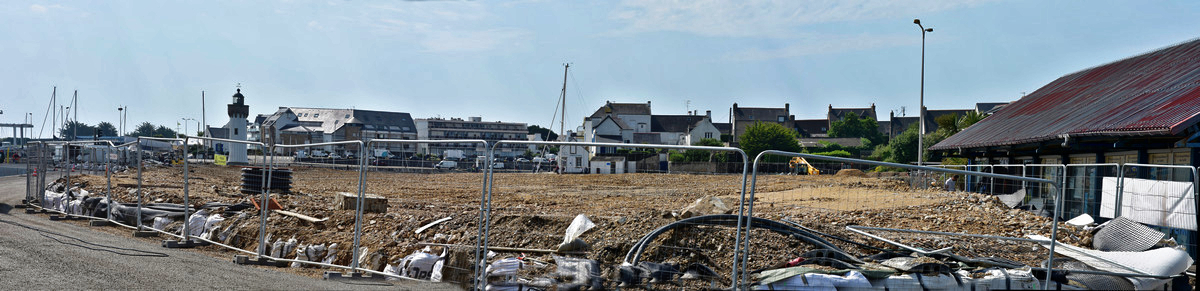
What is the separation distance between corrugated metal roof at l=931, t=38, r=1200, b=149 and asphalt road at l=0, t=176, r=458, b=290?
46.9 ft

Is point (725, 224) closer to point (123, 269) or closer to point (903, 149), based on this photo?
point (123, 269)

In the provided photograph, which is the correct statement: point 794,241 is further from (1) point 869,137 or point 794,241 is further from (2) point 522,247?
(1) point 869,137

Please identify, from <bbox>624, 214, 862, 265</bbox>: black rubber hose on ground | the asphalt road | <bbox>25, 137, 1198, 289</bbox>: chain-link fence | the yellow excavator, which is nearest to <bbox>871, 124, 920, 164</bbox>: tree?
<bbox>25, 137, 1198, 289</bbox>: chain-link fence

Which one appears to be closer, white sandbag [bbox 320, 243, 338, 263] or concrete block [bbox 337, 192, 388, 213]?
white sandbag [bbox 320, 243, 338, 263]

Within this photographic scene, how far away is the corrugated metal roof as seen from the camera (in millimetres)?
15414

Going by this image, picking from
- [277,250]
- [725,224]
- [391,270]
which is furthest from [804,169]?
[277,250]

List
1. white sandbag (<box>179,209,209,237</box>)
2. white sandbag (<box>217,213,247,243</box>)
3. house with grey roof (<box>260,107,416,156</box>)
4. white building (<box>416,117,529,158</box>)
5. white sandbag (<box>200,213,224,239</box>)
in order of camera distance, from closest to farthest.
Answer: white sandbag (<box>217,213,247,243</box>)
white sandbag (<box>200,213,224,239</box>)
white sandbag (<box>179,209,209,237</box>)
house with grey roof (<box>260,107,416,156</box>)
white building (<box>416,117,529,158</box>)

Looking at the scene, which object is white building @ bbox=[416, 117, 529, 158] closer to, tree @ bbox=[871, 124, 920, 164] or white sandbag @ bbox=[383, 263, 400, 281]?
tree @ bbox=[871, 124, 920, 164]

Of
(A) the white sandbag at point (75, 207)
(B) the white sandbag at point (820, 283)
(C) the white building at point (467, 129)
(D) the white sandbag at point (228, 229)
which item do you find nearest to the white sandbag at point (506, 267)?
(B) the white sandbag at point (820, 283)

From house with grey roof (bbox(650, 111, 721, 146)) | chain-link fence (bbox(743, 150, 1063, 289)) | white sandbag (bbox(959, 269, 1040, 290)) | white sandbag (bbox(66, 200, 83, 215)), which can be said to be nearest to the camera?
white sandbag (bbox(959, 269, 1040, 290))

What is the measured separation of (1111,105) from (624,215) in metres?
15.2

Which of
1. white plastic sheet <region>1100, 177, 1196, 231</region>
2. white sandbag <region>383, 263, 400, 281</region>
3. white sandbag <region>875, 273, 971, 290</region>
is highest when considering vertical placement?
white plastic sheet <region>1100, 177, 1196, 231</region>

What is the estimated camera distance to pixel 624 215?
991cm

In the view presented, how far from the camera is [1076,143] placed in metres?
17.7
